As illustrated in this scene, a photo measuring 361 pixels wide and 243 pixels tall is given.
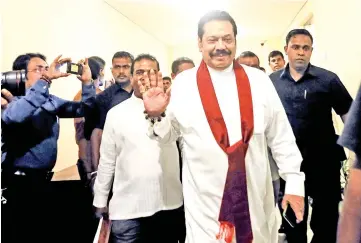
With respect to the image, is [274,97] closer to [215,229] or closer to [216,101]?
[216,101]

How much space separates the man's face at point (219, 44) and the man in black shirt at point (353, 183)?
976 millimetres

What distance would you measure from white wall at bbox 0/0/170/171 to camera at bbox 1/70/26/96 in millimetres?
1267

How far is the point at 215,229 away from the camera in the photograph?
1.48 metres

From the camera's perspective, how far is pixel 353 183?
651 millimetres

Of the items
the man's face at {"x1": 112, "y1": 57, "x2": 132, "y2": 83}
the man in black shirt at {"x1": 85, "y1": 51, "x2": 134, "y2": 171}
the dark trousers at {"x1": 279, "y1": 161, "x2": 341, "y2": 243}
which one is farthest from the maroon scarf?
the man's face at {"x1": 112, "y1": 57, "x2": 132, "y2": 83}

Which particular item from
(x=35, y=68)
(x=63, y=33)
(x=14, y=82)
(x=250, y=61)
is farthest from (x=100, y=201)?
(x=63, y=33)

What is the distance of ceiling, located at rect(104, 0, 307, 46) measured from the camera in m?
5.98

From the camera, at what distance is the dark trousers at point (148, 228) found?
6.04ft

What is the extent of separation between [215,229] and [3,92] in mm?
1196

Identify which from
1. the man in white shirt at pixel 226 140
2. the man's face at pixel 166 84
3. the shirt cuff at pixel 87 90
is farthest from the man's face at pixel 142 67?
the man's face at pixel 166 84

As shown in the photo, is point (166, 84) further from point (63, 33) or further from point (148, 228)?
point (148, 228)

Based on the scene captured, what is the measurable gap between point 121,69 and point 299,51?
126 cm

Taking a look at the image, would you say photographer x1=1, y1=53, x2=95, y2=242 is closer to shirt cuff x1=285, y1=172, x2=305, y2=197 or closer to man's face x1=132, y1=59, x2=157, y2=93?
man's face x1=132, y1=59, x2=157, y2=93

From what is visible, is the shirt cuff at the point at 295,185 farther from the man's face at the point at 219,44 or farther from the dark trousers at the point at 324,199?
the dark trousers at the point at 324,199
